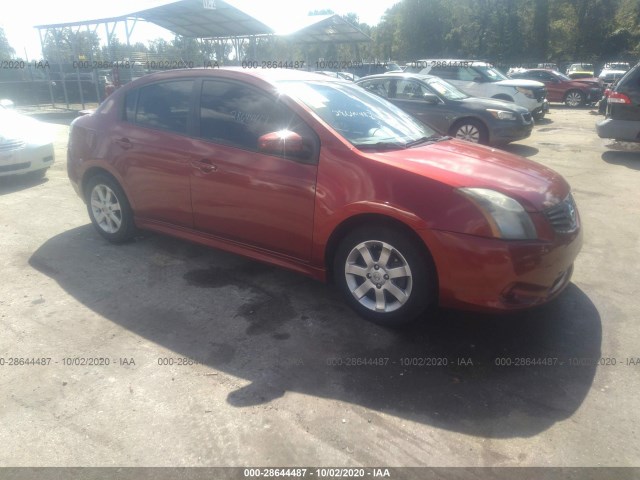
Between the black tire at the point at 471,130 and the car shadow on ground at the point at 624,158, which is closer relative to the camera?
the car shadow on ground at the point at 624,158

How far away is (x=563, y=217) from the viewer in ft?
10.3

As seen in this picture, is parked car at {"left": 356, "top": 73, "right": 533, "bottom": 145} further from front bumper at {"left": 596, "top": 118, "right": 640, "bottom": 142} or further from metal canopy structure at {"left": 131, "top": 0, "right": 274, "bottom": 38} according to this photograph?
metal canopy structure at {"left": 131, "top": 0, "right": 274, "bottom": 38}

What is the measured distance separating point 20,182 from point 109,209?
3.86 meters

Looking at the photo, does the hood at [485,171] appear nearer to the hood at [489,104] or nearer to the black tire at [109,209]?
the black tire at [109,209]

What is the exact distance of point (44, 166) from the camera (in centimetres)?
765

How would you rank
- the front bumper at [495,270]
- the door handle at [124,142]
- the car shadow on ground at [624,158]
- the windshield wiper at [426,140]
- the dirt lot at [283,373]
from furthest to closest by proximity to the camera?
the car shadow on ground at [624,158]
the door handle at [124,142]
the windshield wiper at [426,140]
the front bumper at [495,270]
the dirt lot at [283,373]

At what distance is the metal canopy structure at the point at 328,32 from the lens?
21.1 m

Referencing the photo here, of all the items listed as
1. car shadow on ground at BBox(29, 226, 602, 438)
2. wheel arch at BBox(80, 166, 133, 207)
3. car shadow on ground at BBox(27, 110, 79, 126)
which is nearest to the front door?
car shadow on ground at BBox(29, 226, 602, 438)

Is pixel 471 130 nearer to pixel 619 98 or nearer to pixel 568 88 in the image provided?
pixel 619 98

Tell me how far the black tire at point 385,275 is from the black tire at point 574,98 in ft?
65.4

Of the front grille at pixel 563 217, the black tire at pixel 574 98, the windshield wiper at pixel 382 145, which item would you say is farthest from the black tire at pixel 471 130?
the black tire at pixel 574 98

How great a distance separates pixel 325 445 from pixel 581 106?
70.6 ft

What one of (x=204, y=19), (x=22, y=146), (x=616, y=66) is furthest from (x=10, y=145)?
(x=616, y=66)

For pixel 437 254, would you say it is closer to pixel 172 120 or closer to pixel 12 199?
pixel 172 120
